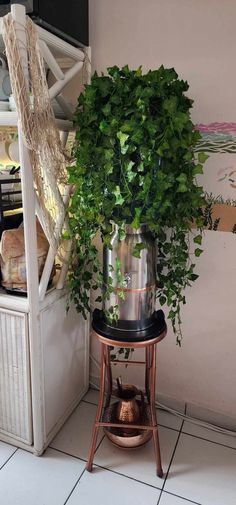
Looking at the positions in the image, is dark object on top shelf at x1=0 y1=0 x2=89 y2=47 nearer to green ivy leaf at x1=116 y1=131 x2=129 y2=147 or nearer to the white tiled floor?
green ivy leaf at x1=116 y1=131 x2=129 y2=147

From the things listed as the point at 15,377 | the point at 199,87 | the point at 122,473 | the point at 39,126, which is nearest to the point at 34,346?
the point at 15,377

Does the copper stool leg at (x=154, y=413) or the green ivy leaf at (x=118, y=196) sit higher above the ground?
the green ivy leaf at (x=118, y=196)

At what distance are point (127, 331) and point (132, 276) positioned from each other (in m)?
0.23

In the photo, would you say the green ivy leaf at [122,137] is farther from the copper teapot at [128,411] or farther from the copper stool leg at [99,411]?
the copper teapot at [128,411]

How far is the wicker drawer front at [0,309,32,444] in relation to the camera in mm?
1415

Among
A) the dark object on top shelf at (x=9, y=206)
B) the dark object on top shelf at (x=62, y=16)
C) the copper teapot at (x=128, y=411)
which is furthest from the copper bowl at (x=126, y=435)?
the dark object on top shelf at (x=62, y=16)

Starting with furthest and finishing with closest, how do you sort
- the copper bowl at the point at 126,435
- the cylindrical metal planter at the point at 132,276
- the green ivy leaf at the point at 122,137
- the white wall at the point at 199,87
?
the copper bowl at the point at 126,435, the white wall at the point at 199,87, the cylindrical metal planter at the point at 132,276, the green ivy leaf at the point at 122,137

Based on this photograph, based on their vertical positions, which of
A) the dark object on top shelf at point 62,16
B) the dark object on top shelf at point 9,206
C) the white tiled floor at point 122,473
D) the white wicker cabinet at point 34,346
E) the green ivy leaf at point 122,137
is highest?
the dark object on top shelf at point 62,16

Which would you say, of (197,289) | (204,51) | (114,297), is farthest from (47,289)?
(204,51)

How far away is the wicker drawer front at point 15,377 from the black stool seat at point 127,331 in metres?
0.30

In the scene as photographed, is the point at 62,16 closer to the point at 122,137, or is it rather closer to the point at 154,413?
the point at 122,137

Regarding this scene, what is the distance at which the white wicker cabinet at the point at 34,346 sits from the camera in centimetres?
130

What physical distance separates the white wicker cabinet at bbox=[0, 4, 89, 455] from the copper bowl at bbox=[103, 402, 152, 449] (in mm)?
271

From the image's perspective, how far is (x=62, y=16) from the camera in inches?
51.1
